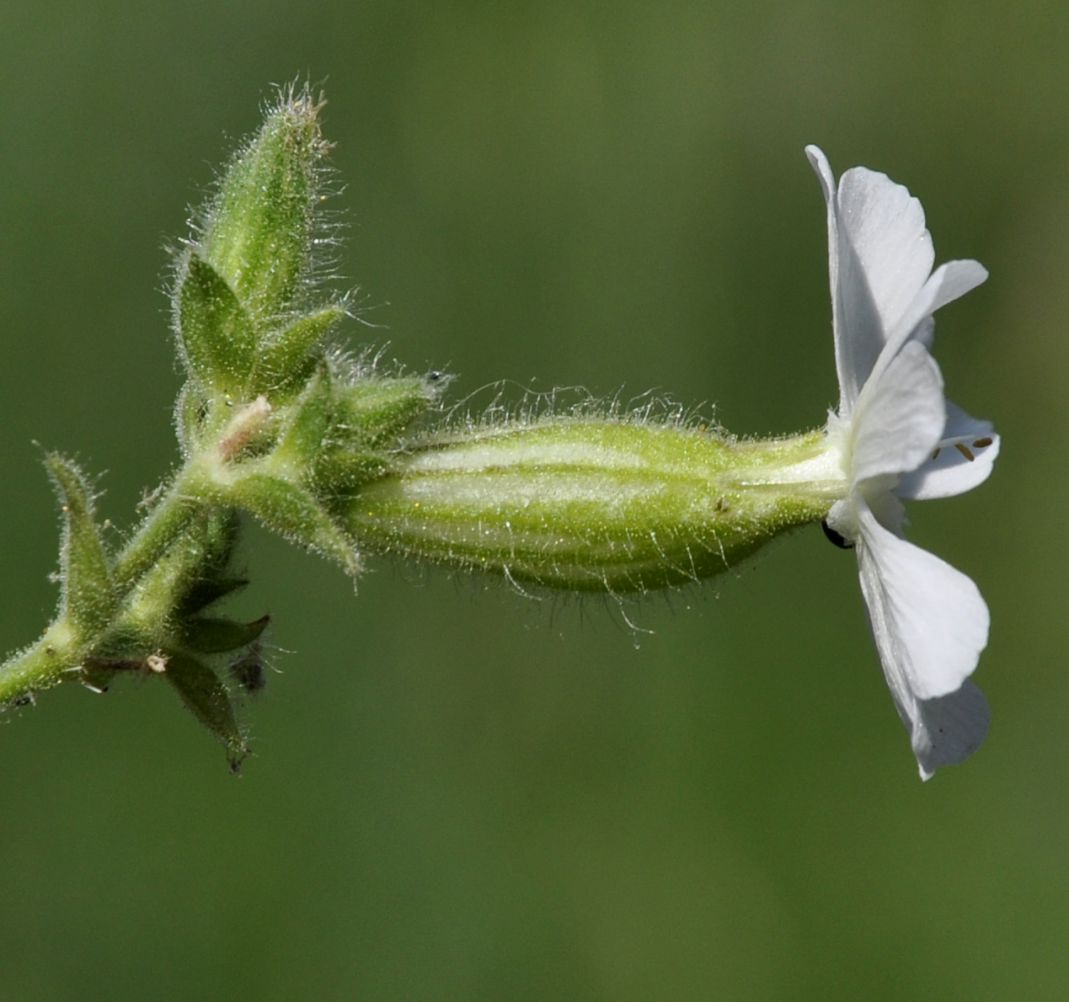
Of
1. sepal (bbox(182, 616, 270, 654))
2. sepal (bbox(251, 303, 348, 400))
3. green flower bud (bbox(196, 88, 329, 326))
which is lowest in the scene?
sepal (bbox(182, 616, 270, 654))

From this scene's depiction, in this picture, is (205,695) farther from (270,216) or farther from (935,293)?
(935,293)

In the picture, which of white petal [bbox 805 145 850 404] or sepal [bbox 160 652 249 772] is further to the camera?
sepal [bbox 160 652 249 772]

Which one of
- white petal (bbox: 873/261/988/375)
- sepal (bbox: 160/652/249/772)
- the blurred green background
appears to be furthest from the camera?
the blurred green background

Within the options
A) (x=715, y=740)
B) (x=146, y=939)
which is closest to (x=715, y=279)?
(x=715, y=740)

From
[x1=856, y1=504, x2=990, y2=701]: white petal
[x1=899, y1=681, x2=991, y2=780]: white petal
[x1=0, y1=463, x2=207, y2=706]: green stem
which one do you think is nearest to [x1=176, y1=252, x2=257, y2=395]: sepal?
[x1=0, y1=463, x2=207, y2=706]: green stem

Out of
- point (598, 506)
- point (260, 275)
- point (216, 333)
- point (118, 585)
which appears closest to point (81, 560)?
point (118, 585)

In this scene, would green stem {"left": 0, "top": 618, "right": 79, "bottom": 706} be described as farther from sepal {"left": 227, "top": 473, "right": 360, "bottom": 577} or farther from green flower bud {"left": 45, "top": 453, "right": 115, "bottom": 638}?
sepal {"left": 227, "top": 473, "right": 360, "bottom": 577}

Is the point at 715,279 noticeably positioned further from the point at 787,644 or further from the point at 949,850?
the point at 949,850

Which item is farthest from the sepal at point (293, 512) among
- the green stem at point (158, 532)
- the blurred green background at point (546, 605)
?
the blurred green background at point (546, 605)
